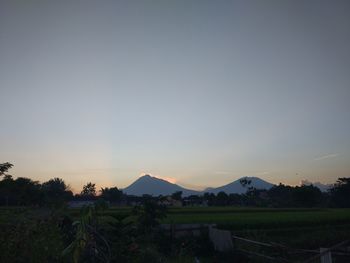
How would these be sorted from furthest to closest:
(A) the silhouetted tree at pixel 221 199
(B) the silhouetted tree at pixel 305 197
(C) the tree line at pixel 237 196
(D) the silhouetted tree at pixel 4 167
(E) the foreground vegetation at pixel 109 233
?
(A) the silhouetted tree at pixel 221 199
(B) the silhouetted tree at pixel 305 197
(C) the tree line at pixel 237 196
(D) the silhouetted tree at pixel 4 167
(E) the foreground vegetation at pixel 109 233

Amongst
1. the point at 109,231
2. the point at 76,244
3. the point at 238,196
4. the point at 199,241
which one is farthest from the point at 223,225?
the point at 238,196

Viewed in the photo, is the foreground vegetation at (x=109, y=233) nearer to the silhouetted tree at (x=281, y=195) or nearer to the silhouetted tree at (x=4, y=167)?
the silhouetted tree at (x=4, y=167)

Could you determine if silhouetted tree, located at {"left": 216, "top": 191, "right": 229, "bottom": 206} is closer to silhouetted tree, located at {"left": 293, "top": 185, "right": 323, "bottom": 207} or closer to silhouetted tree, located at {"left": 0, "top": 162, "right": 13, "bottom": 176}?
silhouetted tree, located at {"left": 293, "top": 185, "right": 323, "bottom": 207}

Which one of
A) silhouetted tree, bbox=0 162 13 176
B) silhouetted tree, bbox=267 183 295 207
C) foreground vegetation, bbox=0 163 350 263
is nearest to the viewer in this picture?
foreground vegetation, bbox=0 163 350 263

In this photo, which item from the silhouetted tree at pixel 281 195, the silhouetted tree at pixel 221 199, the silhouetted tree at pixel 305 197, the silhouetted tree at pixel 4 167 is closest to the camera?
the silhouetted tree at pixel 4 167

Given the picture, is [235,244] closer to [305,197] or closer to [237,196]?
[305,197]

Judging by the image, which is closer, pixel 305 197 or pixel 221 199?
pixel 305 197

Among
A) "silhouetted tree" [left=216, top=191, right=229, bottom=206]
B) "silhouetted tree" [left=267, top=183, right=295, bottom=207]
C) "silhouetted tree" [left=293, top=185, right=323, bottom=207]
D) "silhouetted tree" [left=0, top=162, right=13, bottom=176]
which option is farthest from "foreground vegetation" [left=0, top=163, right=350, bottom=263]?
"silhouetted tree" [left=216, top=191, right=229, bottom=206]

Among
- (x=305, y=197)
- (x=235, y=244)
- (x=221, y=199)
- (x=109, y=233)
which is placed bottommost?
(x=235, y=244)

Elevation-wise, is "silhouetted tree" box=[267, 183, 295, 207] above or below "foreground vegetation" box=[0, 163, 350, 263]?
above

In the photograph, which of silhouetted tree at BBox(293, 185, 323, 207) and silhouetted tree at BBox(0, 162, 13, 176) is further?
silhouetted tree at BBox(293, 185, 323, 207)

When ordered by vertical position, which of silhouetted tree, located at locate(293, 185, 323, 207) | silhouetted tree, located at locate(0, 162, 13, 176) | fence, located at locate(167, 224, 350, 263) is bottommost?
fence, located at locate(167, 224, 350, 263)

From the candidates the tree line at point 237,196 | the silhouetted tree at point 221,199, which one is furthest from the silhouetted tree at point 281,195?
the silhouetted tree at point 221,199

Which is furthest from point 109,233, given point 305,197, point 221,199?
point 221,199
